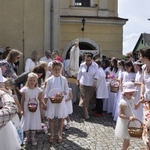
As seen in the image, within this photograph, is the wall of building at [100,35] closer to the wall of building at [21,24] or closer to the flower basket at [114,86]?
the wall of building at [21,24]

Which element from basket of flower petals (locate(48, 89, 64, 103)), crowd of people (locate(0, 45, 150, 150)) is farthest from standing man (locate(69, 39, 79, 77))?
basket of flower petals (locate(48, 89, 64, 103))

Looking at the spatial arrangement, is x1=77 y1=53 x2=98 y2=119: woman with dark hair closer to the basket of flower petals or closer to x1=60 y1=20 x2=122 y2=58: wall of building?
the basket of flower petals

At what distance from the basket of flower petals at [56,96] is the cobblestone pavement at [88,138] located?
2.91ft

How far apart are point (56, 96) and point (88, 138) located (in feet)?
4.21

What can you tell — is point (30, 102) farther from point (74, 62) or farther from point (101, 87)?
point (74, 62)

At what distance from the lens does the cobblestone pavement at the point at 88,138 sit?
20.0ft

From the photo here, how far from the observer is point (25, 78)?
680cm

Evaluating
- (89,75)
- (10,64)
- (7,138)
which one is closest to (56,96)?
(10,64)

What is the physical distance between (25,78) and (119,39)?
11293mm

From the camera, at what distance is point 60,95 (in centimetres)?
625

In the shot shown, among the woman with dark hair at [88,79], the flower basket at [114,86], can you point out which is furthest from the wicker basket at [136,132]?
the woman with dark hair at [88,79]

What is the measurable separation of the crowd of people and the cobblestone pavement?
A: 20 centimetres

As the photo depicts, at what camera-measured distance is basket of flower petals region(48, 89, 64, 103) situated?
6171 mm

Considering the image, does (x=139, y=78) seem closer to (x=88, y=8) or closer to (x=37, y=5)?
(x=37, y=5)
